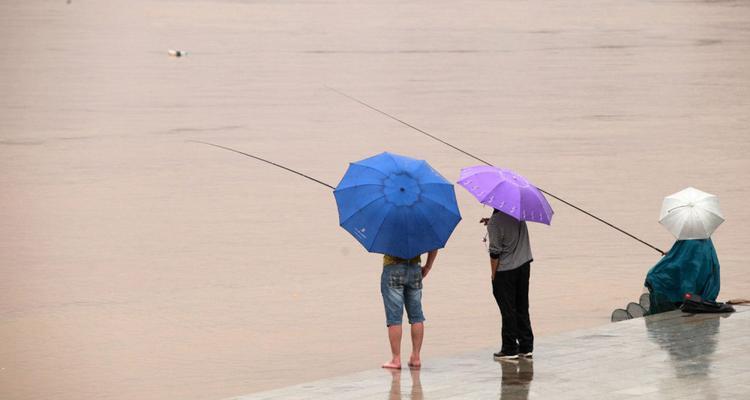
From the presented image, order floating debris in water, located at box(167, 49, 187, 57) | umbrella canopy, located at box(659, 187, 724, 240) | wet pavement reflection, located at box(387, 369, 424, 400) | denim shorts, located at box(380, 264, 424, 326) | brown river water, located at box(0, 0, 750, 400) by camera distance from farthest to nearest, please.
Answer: floating debris in water, located at box(167, 49, 187, 57)
brown river water, located at box(0, 0, 750, 400)
umbrella canopy, located at box(659, 187, 724, 240)
denim shorts, located at box(380, 264, 424, 326)
wet pavement reflection, located at box(387, 369, 424, 400)

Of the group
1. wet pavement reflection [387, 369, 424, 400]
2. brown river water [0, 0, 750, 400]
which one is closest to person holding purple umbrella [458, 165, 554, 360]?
wet pavement reflection [387, 369, 424, 400]

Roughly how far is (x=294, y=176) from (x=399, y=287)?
12.6 meters

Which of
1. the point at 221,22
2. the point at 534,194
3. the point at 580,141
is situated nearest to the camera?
the point at 534,194

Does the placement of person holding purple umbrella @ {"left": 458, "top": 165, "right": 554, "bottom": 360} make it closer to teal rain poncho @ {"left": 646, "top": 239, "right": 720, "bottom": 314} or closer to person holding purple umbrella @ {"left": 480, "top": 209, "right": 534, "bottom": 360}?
person holding purple umbrella @ {"left": 480, "top": 209, "right": 534, "bottom": 360}

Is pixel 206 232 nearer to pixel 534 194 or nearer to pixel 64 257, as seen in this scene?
pixel 64 257

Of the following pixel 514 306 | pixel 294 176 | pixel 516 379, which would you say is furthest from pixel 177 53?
pixel 516 379

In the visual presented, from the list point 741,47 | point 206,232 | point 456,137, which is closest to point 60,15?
point 741,47

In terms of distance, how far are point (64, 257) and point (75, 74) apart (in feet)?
59.2

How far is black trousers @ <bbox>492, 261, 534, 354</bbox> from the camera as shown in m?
8.75

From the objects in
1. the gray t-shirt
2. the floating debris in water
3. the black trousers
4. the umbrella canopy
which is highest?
the floating debris in water

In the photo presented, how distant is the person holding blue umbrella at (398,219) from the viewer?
27.2 feet

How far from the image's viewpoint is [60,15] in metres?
48.3

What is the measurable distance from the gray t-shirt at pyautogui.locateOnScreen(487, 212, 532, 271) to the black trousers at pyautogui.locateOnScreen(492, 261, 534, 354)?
0.06 metres

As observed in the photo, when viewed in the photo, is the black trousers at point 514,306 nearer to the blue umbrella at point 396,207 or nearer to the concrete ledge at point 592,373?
the concrete ledge at point 592,373
